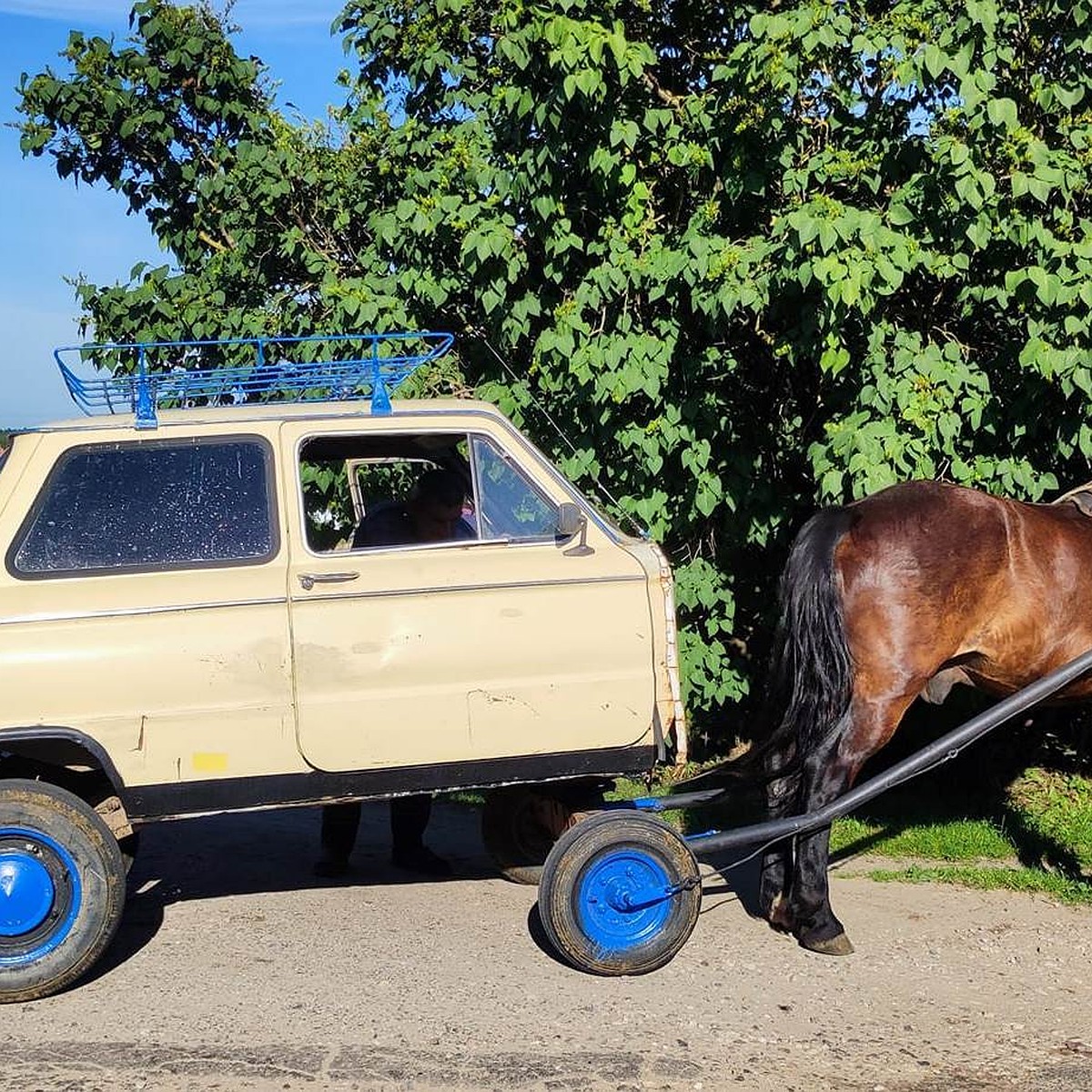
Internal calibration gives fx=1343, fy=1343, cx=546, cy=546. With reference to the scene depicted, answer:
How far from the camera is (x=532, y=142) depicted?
691 cm

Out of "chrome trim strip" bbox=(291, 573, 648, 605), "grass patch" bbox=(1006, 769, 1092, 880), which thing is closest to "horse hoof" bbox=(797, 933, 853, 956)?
"grass patch" bbox=(1006, 769, 1092, 880)

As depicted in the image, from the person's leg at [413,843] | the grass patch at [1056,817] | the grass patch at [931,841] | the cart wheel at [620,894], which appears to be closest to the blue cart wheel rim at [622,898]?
the cart wheel at [620,894]

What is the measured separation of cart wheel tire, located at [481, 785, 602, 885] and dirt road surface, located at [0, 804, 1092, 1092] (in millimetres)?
110

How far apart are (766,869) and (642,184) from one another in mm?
3342

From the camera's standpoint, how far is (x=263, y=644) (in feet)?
16.1

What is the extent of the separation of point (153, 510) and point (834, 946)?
3.17m

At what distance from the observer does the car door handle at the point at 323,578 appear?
4.97 metres

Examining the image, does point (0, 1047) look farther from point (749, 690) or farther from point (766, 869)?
point (749, 690)

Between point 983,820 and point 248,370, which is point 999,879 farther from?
point 248,370

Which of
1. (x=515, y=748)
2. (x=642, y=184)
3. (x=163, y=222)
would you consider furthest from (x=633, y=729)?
(x=163, y=222)

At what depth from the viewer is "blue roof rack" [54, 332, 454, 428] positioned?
5.24m

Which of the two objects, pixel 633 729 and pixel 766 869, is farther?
pixel 766 869

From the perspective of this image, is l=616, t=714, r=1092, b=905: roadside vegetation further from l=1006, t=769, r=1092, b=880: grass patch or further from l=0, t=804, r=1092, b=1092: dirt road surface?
l=0, t=804, r=1092, b=1092: dirt road surface

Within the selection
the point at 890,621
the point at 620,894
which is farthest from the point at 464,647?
the point at 890,621
